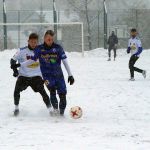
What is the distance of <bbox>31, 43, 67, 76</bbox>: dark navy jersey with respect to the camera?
9.46 meters

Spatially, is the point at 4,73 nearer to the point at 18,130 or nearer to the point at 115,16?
the point at 18,130

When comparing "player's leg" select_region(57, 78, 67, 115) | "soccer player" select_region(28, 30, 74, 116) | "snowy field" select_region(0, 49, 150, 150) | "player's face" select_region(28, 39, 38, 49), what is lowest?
"snowy field" select_region(0, 49, 150, 150)

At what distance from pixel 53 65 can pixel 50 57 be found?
169 millimetres

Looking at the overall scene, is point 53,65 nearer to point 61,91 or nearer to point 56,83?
point 56,83

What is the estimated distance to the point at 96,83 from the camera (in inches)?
620

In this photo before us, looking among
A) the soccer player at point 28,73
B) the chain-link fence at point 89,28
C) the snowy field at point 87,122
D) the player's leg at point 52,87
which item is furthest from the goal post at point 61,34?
the player's leg at point 52,87

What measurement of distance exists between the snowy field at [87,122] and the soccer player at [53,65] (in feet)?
1.38

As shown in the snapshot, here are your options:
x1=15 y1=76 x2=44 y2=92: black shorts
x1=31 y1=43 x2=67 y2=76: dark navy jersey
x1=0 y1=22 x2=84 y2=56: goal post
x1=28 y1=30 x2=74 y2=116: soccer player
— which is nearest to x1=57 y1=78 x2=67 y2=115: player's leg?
x1=28 y1=30 x2=74 y2=116: soccer player

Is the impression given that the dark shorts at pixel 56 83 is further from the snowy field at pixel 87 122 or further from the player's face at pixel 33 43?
the player's face at pixel 33 43

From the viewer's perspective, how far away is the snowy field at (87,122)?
7316 mm

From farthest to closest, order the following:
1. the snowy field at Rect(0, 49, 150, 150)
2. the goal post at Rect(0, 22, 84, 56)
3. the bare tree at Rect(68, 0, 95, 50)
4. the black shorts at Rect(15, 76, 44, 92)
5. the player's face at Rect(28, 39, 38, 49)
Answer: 1. the bare tree at Rect(68, 0, 95, 50)
2. the goal post at Rect(0, 22, 84, 56)
3. the black shorts at Rect(15, 76, 44, 92)
4. the player's face at Rect(28, 39, 38, 49)
5. the snowy field at Rect(0, 49, 150, 150)

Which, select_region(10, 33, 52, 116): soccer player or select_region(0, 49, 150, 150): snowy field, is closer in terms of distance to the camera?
select_region(0, 49, 150, 150): snowy field

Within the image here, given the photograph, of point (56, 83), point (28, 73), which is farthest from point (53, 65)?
point (28, 73)

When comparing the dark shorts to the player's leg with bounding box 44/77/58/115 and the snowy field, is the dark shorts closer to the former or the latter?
the player's leg with bounding box 44/77/58/115
